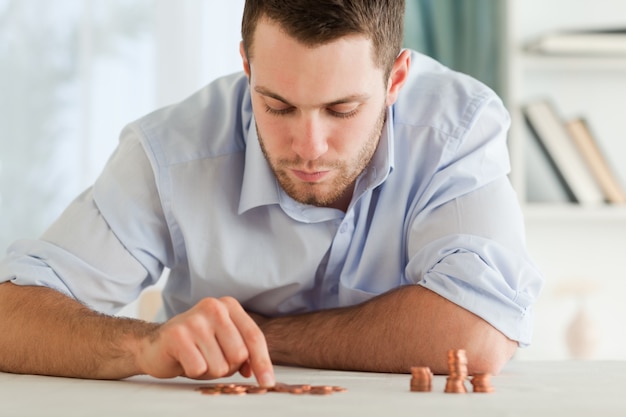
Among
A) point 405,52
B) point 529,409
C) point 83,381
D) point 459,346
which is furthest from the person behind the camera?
point 405,52

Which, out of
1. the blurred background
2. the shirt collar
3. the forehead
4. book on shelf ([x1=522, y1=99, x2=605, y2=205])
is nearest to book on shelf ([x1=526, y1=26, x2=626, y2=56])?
the blurred background

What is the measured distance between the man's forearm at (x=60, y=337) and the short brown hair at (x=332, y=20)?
532 mm

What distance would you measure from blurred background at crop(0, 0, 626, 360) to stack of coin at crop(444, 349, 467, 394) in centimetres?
202

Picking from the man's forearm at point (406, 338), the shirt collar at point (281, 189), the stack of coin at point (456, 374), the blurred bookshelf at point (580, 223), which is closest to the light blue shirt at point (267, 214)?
the shirt collar at point (281, 189)

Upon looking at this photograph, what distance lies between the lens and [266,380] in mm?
1179

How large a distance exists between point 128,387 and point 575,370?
0.73 m

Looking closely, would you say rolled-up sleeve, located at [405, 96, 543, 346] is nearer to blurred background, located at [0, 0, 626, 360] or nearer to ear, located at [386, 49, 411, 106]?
ear, located at [386, 49, 411, 106]

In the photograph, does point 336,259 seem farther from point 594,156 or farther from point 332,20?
point 594,156

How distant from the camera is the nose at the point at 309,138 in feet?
5.04

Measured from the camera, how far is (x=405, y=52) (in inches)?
68.6

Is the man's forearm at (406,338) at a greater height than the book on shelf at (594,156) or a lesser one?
greater

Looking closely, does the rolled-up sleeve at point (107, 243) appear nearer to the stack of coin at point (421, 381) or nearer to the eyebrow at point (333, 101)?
the eyebrow at point (333, 101)

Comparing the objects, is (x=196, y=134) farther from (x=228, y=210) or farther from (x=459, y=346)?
(x=459, y=346)

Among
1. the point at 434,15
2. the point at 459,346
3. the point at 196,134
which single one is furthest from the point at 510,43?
the point at 459,346
